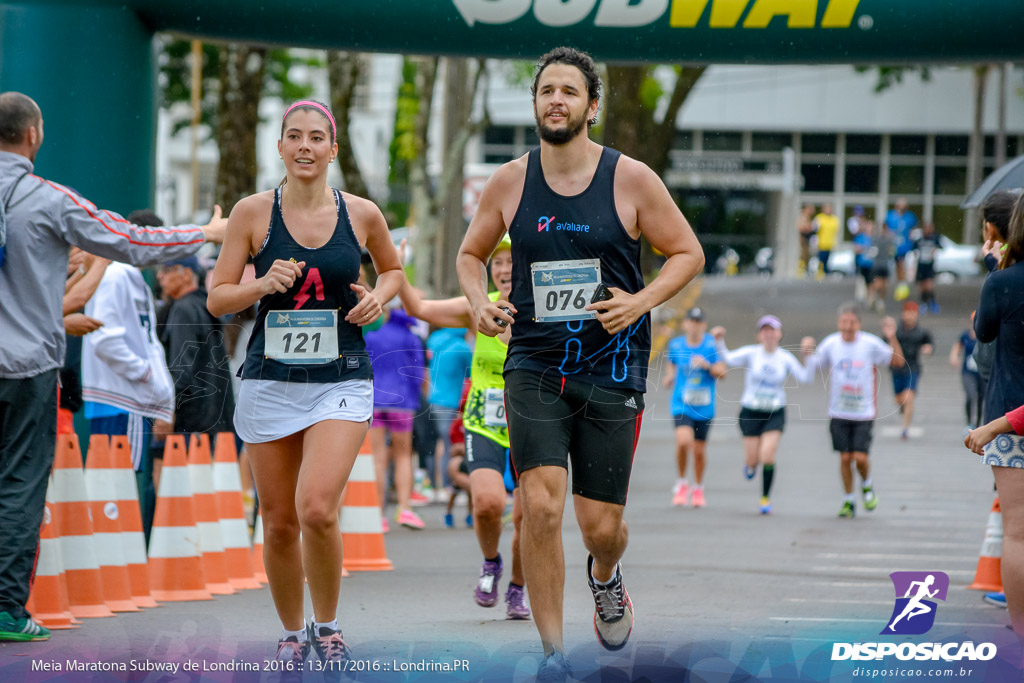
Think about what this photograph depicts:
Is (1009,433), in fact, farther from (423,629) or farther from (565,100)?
(423,629)

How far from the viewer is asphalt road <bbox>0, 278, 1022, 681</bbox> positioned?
5.25 m

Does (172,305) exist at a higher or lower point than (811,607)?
higher

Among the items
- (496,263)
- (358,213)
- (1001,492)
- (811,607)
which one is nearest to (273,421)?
(358,213)

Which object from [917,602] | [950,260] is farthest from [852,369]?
[950,260]

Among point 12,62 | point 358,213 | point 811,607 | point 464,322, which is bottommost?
point 811,607

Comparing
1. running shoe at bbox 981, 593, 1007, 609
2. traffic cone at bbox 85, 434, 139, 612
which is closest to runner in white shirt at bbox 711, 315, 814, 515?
running shoe at bbox 981, 593, 1007, 609

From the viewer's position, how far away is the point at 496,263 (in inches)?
277

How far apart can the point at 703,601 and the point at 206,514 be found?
276 centimetres

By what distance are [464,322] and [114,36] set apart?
8.78 ft

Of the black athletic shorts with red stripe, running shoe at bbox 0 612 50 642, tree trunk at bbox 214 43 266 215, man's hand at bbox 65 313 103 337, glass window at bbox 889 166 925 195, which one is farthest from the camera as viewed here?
tree trunk at bbox 214 43 266 215

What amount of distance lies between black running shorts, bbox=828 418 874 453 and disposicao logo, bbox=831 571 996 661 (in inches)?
264

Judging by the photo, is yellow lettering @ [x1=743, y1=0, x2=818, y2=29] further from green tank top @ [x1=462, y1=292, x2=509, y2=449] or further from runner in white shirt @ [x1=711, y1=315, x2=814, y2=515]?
runner in white shirt @ [x1=711, y1=315, x2=814, y2=515]

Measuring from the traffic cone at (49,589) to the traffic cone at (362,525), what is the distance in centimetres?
253

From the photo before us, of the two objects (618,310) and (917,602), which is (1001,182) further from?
(618,310)
